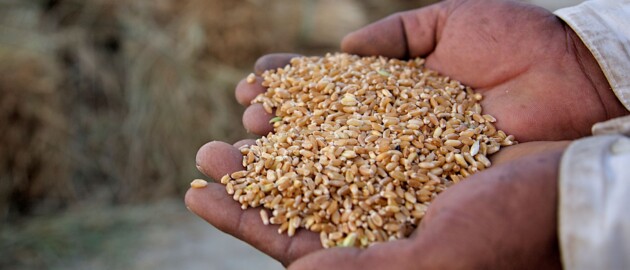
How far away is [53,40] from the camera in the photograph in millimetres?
3285

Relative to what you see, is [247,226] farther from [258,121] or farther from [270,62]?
[270,62]

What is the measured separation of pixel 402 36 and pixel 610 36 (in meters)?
0.73

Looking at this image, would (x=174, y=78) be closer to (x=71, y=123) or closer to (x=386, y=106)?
(x=71, y=123)

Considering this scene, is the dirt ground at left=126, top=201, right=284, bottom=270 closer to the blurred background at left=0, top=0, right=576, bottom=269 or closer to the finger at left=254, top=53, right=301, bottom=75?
the blurred background at left=0, top=0, right=576, bottom=269

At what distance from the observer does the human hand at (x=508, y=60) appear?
1663 mm

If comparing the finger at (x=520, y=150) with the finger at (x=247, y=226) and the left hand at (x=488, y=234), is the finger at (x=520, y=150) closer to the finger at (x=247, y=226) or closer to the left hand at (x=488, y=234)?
the left hand at (x=488, y=234)

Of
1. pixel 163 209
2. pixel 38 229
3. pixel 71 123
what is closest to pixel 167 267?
pixel 163 209

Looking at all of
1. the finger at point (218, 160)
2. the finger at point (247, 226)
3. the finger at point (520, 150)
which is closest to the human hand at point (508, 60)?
the finger at point (520, 150)

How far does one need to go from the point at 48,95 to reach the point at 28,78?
14 centimetres

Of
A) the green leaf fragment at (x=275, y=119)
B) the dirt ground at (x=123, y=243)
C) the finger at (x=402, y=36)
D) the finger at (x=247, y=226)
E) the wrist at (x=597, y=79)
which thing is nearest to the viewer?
the finger at (x=247, y=226)

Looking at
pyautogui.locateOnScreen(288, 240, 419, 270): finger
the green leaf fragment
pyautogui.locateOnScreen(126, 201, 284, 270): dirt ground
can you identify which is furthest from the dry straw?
pyautogui.locateOnScreen(126, 201, 284, 270): dirt ground

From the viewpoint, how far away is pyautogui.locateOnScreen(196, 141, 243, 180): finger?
1517 millimetres

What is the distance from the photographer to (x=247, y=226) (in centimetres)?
134

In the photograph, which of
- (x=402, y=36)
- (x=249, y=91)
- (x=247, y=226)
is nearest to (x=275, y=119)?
(x=249, y=91)
